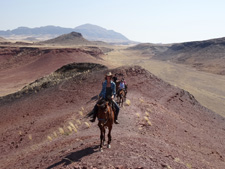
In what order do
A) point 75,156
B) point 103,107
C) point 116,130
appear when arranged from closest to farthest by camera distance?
point 75,156
point 103,107
point 116,130

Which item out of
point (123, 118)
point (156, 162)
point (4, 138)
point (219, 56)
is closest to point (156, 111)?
point (123, 118)

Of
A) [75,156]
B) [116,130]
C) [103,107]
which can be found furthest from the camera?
[116,130]

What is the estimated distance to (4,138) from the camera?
55.2 feet

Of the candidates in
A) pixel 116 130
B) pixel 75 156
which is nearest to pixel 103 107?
pixel 75 156

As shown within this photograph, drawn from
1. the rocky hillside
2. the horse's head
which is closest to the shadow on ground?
the rocky hillside

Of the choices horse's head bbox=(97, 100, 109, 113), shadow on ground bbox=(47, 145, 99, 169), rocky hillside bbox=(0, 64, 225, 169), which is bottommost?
rocky hillside bbox=(0, 64, 225, 169)

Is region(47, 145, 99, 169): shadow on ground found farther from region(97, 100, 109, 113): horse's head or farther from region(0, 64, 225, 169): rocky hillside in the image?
region(97, 100, 109, 113): horse's head

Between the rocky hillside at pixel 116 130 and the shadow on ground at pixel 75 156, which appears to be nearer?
the shadow on ground at pixel 75 156

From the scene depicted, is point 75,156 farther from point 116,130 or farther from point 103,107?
point 116,130

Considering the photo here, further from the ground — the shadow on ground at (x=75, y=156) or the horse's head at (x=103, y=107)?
the horse's head at (x=103, y=107)

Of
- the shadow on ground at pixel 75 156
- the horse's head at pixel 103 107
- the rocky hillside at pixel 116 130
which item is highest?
the horse's head at pixel 103 107

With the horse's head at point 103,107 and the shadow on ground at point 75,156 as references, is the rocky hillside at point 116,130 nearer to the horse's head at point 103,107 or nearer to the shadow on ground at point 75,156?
the shadow on ground at point 75,156

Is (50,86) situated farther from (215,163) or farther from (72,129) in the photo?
(215,163)

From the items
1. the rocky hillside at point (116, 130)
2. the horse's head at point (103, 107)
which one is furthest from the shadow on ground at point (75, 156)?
the horse's head at point (103, 107)
